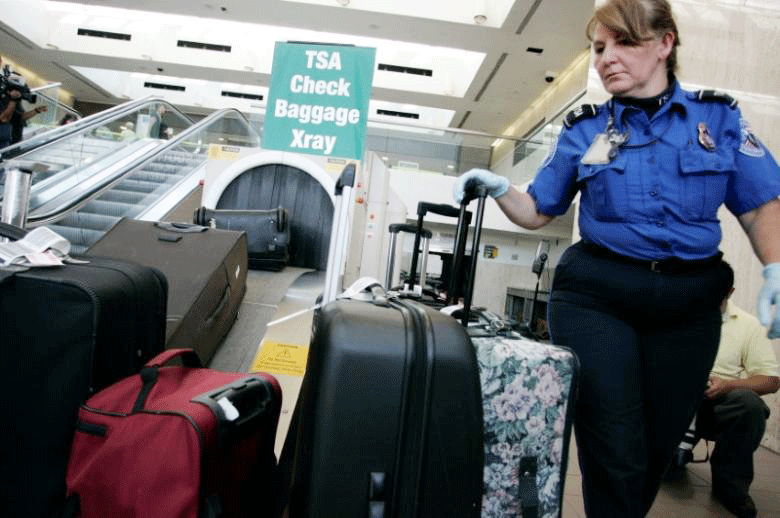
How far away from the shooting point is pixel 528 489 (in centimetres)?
104

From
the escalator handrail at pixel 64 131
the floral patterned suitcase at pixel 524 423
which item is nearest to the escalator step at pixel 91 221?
the escalator handrail at pixel 64 131

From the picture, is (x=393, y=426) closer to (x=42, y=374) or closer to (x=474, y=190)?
(x=474, y=190)

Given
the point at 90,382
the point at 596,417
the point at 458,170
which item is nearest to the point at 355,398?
the point at 596,417

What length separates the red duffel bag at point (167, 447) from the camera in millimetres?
1064

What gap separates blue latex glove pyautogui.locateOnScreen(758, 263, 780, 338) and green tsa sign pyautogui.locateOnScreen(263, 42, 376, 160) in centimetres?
204

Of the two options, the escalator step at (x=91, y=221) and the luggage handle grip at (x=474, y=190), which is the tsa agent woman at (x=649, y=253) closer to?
the luggage handle grip at (x=474, y=190)

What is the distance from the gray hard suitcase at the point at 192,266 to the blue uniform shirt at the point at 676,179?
69.2 inches

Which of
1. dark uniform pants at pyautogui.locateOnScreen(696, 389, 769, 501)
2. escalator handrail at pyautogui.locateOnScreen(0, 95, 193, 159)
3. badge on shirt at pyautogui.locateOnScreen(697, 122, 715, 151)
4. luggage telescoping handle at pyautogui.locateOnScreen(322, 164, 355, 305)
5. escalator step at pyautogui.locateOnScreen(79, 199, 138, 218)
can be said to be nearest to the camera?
badge on shirt at pyautogui.locateOnScreen(697, 122, 715, 151)

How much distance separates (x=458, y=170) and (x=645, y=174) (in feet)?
37.0

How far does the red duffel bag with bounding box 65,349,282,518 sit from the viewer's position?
41.9 inches

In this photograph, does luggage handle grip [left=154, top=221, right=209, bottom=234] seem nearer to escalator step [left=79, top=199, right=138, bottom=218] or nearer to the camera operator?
escalator step [left=79, top=199, right=138, bottom=218]

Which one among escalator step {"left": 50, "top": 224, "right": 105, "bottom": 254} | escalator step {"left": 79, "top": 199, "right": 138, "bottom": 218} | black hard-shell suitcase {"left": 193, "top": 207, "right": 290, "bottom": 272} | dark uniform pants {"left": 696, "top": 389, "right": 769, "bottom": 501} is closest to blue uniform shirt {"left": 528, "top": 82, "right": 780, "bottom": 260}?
dark uniform pants {"left": 696, "top": 389, "right": 769, "bottom": 501}

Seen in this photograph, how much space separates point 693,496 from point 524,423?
83.3 inches

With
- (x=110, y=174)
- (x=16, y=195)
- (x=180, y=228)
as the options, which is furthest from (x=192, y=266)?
(x=110, y=174)
